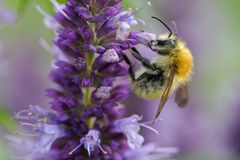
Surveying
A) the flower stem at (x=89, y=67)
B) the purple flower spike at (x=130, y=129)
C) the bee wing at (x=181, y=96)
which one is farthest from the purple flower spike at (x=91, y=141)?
the bee wing at (x=181, y=96)

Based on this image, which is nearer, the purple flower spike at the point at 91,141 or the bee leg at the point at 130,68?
the purple flower spike at the point at 91,141

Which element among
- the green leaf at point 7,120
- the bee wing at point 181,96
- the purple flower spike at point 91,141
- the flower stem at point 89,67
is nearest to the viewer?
the purple flower spike at point 91,141

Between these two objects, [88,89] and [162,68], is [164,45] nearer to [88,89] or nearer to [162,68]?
[162,68]

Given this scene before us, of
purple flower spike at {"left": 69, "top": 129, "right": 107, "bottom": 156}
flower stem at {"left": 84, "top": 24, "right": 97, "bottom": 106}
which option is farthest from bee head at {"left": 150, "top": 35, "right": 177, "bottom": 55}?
purple flower spike at {"left": 69, "top": 129, "right": 107, "bottom": 156}

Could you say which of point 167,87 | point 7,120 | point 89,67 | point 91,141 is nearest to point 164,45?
point 167,87

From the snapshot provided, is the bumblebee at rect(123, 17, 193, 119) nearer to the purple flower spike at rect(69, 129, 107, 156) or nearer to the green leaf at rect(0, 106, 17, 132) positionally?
the purple flower spike at rect(69, 129, 107, 156)

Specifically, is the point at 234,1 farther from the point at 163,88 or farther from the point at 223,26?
the point at 163,88

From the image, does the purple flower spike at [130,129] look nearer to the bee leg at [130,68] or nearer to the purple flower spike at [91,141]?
the purple flower spike at [91,141]

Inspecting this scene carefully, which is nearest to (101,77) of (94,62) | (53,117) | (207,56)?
(94,62)

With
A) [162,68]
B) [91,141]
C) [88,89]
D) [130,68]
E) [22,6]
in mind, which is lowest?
[91,141]
